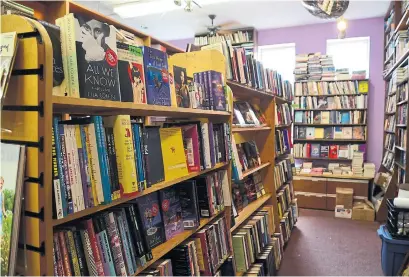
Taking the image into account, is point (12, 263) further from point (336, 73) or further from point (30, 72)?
point (336, 73)

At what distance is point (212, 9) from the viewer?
4.79 metres

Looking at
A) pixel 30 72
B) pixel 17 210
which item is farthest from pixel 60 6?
pixel 17 210

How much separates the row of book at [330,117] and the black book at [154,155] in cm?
444

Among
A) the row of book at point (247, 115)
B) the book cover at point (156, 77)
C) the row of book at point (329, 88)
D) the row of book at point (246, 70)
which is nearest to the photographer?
the book cover at point (156, 77)

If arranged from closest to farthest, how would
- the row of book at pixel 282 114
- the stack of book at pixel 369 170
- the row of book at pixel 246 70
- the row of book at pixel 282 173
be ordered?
the row of book at pixel 246 70 → the row of book at pixel 282 173 → the row of book at pixel 282 114 → the stack of book at pixel 369 170

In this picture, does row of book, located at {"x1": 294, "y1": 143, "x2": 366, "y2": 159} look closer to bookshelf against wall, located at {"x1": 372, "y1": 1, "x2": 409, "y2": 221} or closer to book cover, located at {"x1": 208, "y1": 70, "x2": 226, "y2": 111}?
bookshelf against wall, located at {"x1": 372, "y1": 1, "x2": 409, "y2": 221}

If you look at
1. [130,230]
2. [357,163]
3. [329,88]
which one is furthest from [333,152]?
[130,230]

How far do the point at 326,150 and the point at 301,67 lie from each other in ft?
4.80

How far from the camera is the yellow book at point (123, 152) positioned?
1.07 meters

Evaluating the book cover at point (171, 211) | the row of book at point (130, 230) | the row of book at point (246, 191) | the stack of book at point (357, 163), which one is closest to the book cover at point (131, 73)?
the row of book at point (130, 230)

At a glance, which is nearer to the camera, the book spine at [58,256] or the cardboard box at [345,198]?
the book spine at [58,256]

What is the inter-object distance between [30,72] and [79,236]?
52 cm

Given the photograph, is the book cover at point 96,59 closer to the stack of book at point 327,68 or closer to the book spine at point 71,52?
the book spine at point 71,52

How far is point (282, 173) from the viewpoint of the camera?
3.47m
